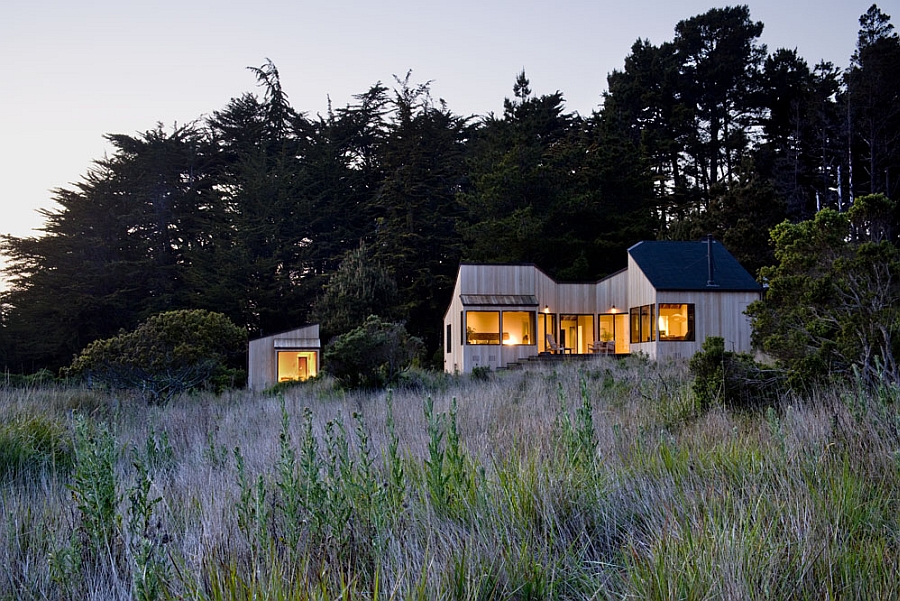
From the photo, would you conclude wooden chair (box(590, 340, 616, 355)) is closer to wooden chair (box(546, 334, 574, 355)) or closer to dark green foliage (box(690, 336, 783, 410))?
wooden chair (box(546, 334, 574, 355))

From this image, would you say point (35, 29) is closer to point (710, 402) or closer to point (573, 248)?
point (710, 402)

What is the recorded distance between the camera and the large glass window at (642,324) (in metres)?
24.1

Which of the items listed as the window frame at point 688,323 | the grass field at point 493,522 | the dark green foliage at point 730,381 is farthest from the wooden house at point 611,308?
the grass field at point 493,522

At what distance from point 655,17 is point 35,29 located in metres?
34.6

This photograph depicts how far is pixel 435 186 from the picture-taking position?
3612cm

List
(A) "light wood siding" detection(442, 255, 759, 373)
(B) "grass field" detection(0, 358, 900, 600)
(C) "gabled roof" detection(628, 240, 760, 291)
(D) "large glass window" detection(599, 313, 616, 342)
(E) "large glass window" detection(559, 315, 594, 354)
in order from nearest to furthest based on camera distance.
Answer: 1. (B) "grass field" detection(0, 358, 900, 600)
2. (A) "light wood siding" detection(442, 255, 759, 373)
3. (C) "gabled roof" detection(628, 240, 760, 291)
4. (D) "large glass window" detection(599, 313, 616, 342)
5. (E) "large glass window" detection(559, 315, 594, 354)

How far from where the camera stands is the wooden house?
24.0m

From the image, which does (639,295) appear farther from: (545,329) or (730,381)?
(730,381)

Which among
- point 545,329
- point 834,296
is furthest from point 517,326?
point 834,296

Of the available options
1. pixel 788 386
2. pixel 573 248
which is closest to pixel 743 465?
pixel 788 386

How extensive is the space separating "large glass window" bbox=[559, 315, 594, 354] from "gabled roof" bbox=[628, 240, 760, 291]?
4.39 m

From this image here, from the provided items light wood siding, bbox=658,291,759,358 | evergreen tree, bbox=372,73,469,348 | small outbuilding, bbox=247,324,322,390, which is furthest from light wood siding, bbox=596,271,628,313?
small outbuilding, bbox=247,324,322,390

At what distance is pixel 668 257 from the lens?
1002 inches

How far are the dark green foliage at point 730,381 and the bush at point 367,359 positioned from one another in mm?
7947
